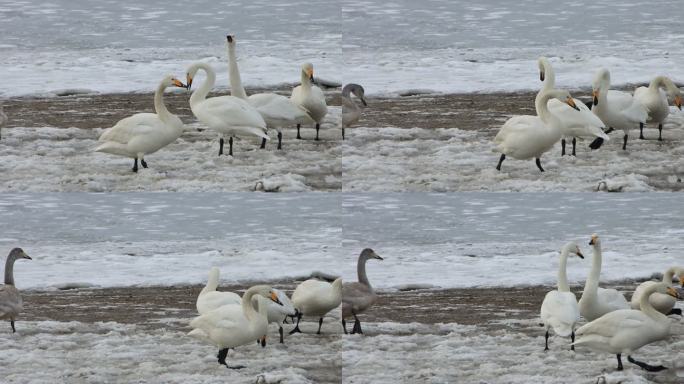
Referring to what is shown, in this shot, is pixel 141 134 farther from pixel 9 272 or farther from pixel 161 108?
pixel 9 272

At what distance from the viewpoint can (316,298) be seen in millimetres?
9906

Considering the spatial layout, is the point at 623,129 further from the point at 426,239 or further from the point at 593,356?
the point at 593,356

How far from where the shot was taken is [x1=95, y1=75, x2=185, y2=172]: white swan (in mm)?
11016

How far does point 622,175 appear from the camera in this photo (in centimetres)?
1131

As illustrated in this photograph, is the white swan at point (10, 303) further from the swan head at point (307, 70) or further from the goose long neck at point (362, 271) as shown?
the swan head at point (307, 70)

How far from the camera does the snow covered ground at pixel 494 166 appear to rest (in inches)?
440

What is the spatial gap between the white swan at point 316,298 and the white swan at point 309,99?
7.05ft

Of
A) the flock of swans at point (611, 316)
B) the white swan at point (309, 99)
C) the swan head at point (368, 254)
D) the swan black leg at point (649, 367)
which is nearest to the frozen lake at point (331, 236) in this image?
the swan head at point (368, 254)

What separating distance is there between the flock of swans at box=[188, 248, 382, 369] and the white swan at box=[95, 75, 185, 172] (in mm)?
1164

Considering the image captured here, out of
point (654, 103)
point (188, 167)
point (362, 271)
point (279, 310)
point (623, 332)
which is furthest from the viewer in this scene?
point (654, 103)

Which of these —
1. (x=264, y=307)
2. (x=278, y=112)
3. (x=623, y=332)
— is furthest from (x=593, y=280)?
(x=278, y=112)

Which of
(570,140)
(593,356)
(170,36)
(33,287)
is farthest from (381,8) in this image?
(593,356)

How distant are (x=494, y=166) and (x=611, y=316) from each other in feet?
8.01

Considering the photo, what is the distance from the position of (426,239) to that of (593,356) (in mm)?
2692
